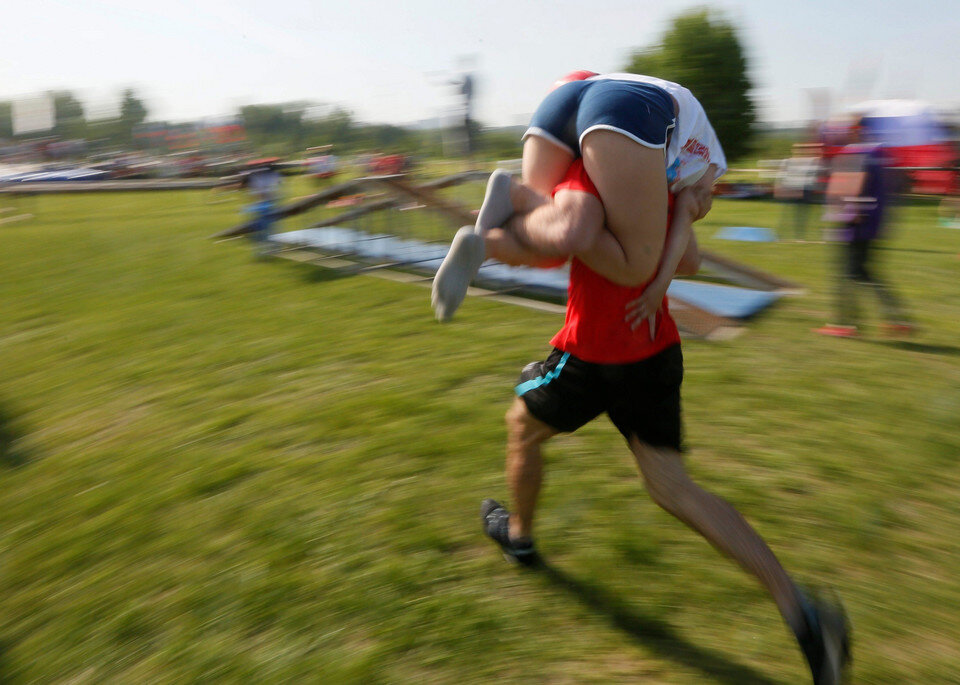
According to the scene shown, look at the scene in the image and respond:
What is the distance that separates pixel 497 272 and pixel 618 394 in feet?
17.3

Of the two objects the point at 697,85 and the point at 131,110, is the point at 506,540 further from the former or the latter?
the point at 131,110

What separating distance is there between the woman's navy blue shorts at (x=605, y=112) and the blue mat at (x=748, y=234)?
32.2 feet

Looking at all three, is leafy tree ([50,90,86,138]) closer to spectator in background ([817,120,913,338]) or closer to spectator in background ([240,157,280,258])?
spectator in background ([240,157,280,258])

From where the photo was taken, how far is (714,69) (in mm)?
29109

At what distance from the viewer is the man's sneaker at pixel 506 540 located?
100.0 inches

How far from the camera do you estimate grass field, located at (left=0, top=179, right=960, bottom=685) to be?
2186 mm

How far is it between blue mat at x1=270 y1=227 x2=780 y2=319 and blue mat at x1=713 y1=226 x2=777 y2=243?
460cm

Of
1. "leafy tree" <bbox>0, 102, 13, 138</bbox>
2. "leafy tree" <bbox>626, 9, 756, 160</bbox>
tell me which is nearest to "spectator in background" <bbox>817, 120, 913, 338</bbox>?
"leafy tree" <bbox>626, 9, 756, 160</bbox>

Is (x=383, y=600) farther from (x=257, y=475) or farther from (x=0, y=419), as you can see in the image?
(x=0, y=419)

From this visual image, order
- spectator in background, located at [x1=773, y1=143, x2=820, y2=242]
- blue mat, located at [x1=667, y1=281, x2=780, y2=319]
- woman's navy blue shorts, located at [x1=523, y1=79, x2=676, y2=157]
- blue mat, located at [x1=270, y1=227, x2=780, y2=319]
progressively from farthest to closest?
1. spectator in background, located at [x1=773, y1=143, x2=820, y2=242]
2. blue mat, located at [x1=270, y1=227, x2=780, y2=319]
3. blue mat, located at [x1=667, y1=281, x2=780, y2=319]
4. woman's navy blue shorts, located at [x1=523, y1=79, x2=676, y2=157]

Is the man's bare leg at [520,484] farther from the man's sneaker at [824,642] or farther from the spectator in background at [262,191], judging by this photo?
the spectator in background at [262,191]

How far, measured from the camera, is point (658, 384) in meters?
2.09

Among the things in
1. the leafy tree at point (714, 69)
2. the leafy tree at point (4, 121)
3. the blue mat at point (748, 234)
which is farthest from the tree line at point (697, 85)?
the leafy tree at point (4, 121)

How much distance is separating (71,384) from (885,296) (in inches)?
234
